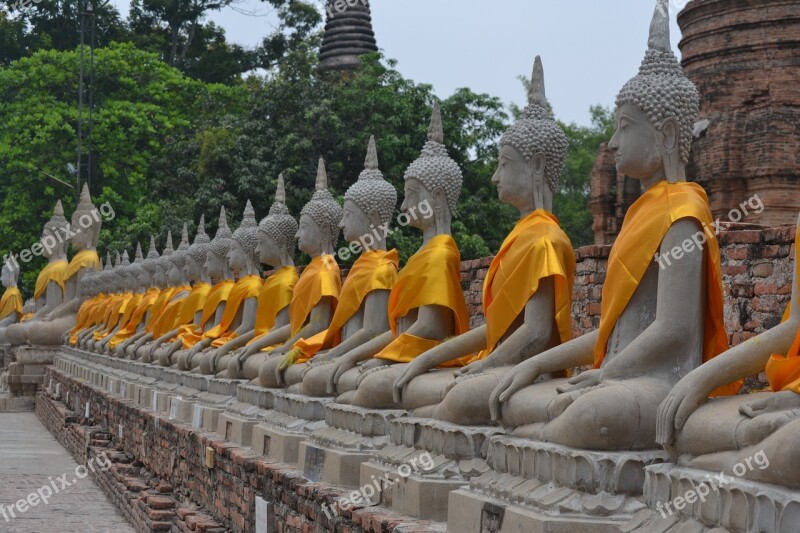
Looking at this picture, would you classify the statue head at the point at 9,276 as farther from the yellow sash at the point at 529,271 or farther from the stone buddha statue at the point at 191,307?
the yellow sash at the point at 529,271

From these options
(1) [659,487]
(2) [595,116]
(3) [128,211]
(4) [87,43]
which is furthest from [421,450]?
(2) [595,116]

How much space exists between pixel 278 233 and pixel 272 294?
0.58 meters

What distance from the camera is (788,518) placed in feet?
10.0

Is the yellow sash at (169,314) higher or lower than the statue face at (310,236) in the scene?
lower

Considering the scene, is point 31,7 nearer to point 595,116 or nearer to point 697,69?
point 595,116

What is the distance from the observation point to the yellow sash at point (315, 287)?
336 inches

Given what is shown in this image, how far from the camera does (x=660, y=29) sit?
4613mm

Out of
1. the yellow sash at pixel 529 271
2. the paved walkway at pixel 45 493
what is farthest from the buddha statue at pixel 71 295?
the yellow sash at pixel 529 271

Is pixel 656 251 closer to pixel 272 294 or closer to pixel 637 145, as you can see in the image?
pixel 637 145

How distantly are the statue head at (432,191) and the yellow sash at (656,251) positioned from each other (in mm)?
2286

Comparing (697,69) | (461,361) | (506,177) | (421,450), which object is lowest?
(421,450)

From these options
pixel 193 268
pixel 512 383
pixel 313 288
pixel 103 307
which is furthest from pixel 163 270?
pixel 512 383

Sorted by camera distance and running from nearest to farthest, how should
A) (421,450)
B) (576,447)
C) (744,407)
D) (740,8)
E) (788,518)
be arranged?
(788,518) → (744,407) → (576,447) → (421,450) → (740,8)

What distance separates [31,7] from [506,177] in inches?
1323
